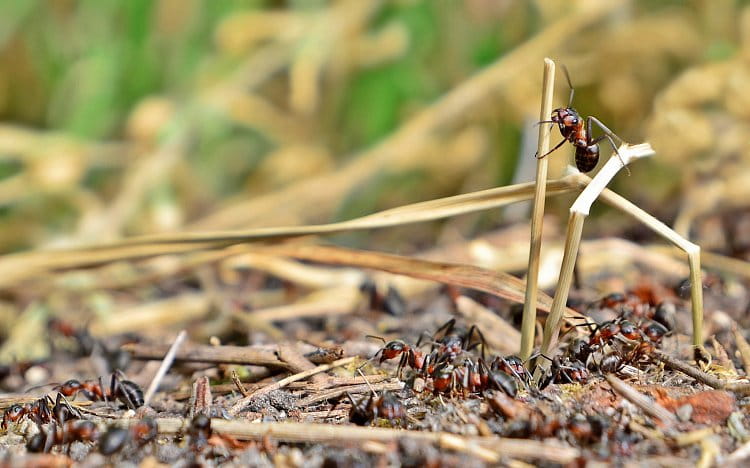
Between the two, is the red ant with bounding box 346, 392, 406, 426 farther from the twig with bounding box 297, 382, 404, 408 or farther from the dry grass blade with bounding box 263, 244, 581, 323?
the dry grass blade with bounding box 263, 244, 581, 323

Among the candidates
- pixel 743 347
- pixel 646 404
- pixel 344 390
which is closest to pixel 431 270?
pixel 344 390

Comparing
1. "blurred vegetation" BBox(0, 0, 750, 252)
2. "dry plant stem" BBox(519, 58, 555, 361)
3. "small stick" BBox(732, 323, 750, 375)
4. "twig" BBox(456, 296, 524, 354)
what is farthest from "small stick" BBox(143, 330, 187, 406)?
"blurred vegetation" BBox(0, 0, 750, 252)

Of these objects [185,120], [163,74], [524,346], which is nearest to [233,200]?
[185,120]

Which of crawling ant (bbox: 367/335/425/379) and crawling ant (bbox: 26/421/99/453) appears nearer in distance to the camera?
crawling ant (bbox: 26/421/99/453)

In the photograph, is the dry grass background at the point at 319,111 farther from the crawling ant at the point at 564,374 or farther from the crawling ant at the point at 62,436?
the crawling ant at the point at 564,374

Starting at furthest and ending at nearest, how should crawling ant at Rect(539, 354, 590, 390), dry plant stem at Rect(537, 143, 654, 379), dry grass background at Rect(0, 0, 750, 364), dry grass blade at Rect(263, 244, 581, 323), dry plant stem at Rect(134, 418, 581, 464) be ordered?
dry grass background at Rect(0, 0, 750, 364) < dry grass blade at Rect(263, 244, 581, 323) < crawling ant at Rect(539, 354, 590, 390) < dry plant stem at Rect(537, 143, 654, 379) < dry plant stem at Rect(134, 418, 581, 464)

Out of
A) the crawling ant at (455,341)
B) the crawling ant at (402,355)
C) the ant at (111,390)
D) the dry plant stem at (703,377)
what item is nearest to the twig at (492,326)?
the crawling ant at (455,341)

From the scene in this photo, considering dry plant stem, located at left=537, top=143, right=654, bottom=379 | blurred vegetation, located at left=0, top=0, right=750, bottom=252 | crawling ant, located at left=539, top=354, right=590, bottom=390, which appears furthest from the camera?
blurred vegetation, located at left=0, top=0, right=750, bottom=252

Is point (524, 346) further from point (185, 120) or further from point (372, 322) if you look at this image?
point (185, 120)
